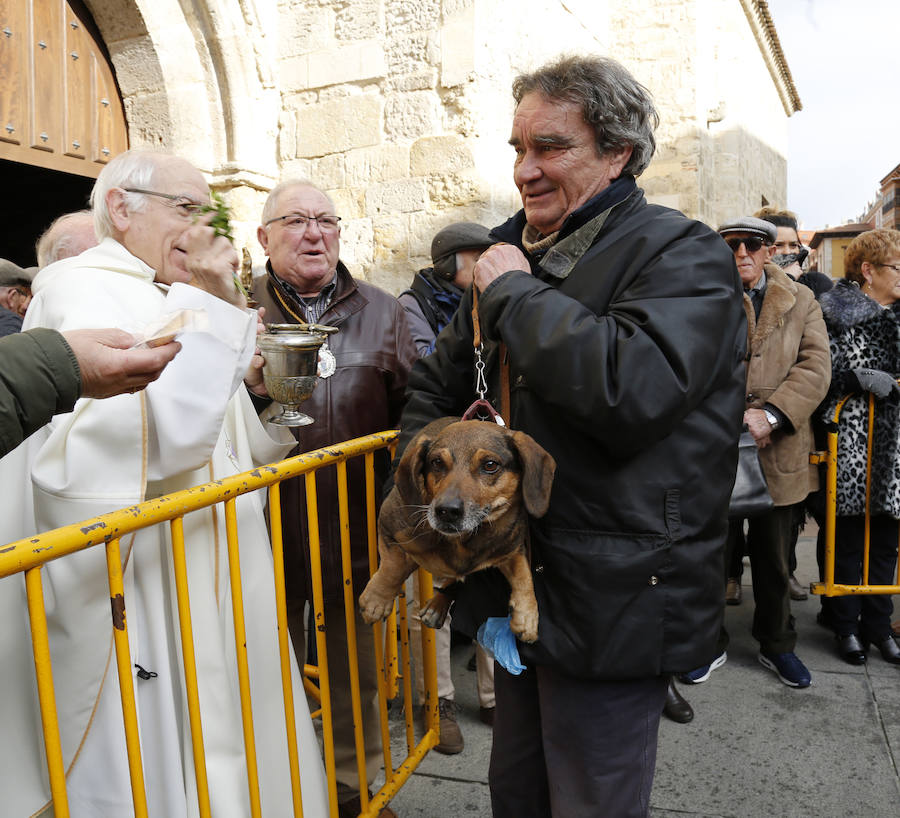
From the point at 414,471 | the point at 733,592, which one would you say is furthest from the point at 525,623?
the point at 733,592

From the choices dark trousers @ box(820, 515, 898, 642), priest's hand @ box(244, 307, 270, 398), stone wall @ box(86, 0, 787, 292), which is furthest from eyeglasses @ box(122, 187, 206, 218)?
dark trousers @ box(820, 515, 898, 642)

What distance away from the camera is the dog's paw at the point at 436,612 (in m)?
1.91

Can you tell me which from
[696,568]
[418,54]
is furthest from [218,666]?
[418,54]

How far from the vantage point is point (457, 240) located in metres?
4.11

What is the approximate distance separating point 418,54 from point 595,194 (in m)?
4.00

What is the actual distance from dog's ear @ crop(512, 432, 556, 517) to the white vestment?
0.75 metres

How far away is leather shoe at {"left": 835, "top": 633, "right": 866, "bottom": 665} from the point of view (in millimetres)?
3939

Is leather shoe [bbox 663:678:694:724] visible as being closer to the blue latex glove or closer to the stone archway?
the blue latex glove

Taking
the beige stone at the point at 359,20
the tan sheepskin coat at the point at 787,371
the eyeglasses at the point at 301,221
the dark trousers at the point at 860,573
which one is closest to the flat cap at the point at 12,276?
the eyeglasses at the point at 301,221

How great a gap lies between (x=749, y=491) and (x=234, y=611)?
2180 mm

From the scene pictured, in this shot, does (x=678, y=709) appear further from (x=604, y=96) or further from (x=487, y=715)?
(x=604, y=96)

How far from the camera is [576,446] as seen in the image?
1.64 meters

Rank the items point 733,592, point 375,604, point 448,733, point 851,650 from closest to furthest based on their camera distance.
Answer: point 375,604 → point 448,733 → point 851,650 → point 733,592

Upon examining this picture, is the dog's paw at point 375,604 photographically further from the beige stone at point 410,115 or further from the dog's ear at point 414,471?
the beige stone at point 410,115
